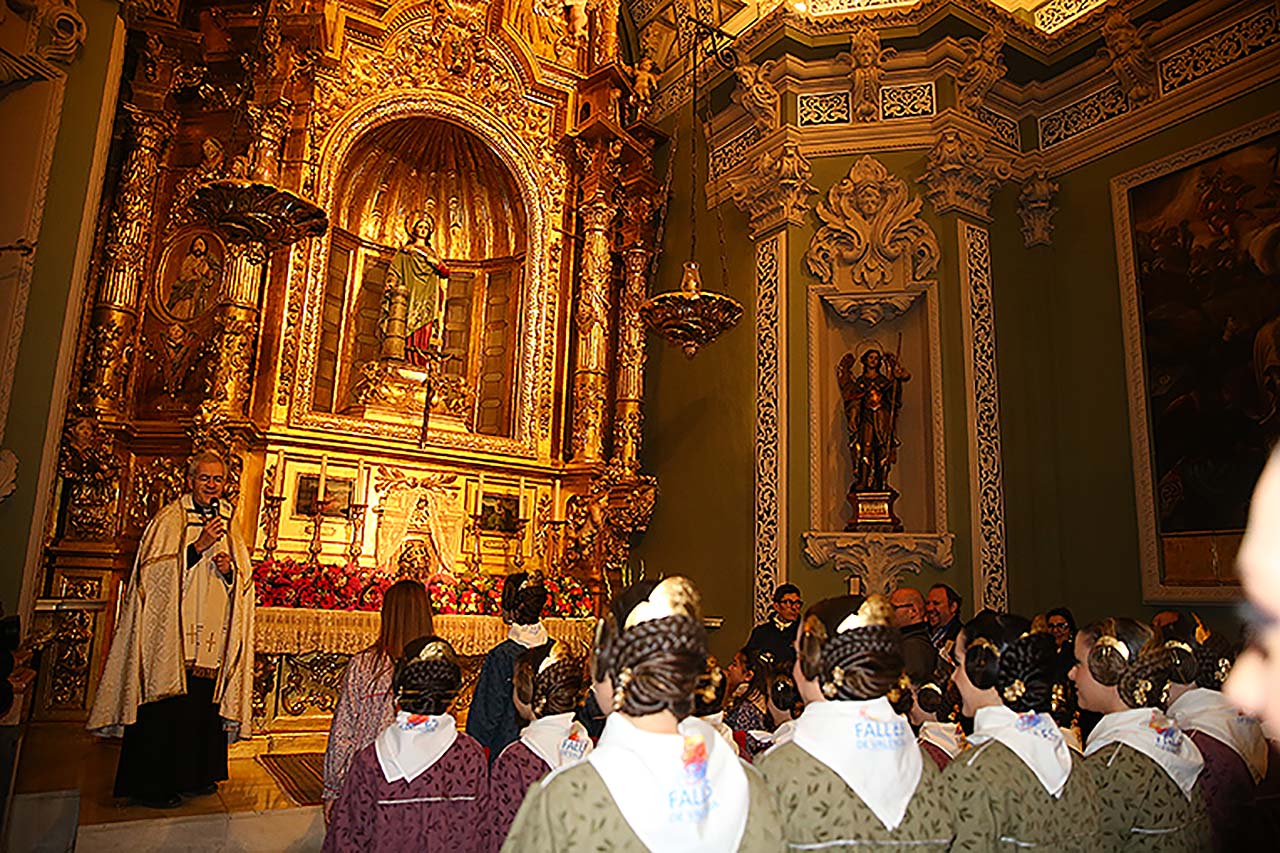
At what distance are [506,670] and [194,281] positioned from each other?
6889 millimetres

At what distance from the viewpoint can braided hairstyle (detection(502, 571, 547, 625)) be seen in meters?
3.63

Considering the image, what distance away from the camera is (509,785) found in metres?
2.68

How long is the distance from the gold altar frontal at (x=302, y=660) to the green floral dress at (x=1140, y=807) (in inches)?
217

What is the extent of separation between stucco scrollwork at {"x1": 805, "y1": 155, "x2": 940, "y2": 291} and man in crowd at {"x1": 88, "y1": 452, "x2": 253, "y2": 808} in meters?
6.10

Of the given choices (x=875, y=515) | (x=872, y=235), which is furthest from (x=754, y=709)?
(x=872, y=235)

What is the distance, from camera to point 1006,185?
9.05 m

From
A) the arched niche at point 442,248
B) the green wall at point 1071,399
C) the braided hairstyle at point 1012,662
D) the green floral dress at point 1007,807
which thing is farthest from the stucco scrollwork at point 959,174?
the green floral dress at point 1007,807

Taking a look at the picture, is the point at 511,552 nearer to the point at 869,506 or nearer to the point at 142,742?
the point at 869,506

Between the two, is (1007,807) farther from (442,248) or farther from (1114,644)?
(442,248)

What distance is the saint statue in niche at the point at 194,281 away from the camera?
8750mm

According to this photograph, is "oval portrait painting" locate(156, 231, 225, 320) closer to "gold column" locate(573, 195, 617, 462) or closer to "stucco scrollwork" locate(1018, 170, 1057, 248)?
"gold column" locate(573, 195, 617, 462)

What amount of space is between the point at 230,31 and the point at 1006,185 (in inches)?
319

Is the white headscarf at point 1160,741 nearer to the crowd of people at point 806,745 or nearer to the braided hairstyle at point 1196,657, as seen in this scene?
the crowd of people at point 806,745

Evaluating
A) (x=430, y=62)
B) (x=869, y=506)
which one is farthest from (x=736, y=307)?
(x=430, y=62)
